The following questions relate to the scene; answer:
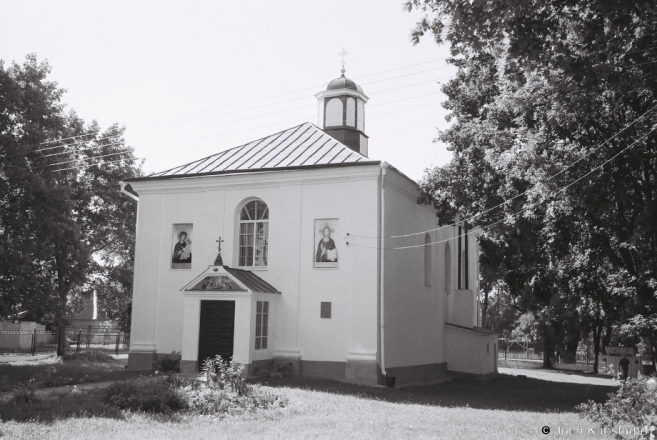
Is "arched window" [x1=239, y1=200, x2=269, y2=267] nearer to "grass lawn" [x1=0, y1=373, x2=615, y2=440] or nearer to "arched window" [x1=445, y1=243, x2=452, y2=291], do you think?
"grass lawn" [x1=0, y1=373, x2=615, y2=440]

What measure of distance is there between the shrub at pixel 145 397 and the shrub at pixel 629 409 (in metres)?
7.52

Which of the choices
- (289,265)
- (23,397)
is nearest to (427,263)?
(289,265)

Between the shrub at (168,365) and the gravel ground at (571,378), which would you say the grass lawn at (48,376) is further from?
the gravel ground at (571,378)

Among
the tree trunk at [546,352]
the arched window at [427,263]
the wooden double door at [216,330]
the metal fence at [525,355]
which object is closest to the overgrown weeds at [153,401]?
the wooden double door at [216,330]

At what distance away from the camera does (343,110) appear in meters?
25.2

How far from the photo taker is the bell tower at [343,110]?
2520 centimetres

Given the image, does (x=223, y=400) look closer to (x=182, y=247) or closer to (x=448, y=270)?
(x=182, y=247)

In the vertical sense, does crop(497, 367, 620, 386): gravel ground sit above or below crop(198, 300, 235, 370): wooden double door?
below

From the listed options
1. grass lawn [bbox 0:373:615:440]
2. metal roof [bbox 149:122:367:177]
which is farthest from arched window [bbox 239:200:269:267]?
grass lawn [bbox 0:373:615:440]

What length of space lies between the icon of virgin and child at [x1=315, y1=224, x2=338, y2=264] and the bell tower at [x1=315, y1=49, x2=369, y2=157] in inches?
233

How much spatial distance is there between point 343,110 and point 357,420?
15571mm

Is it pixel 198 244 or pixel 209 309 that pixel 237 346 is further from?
pixel 198 244

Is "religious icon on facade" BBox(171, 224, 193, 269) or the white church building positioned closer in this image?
the white church building

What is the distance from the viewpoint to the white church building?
63.6 ft
